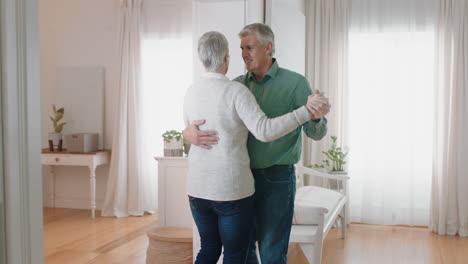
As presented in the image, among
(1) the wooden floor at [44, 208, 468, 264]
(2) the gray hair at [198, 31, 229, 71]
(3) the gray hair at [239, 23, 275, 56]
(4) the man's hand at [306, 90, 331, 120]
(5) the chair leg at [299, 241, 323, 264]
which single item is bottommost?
(1) the wooden floor at [44, 208, 468, 264]

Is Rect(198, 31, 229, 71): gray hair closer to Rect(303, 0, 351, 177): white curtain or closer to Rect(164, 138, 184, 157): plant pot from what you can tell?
Rect(164, 138, 184, 157): plant pot

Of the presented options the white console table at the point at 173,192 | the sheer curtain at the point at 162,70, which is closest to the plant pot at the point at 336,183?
the white console table at the point at 173,192

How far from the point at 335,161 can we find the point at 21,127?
13.4 ft

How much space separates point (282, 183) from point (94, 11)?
470 cm

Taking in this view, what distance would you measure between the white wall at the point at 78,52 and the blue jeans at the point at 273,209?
4.26 meters

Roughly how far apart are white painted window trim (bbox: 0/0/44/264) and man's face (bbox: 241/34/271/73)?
1.01 metres

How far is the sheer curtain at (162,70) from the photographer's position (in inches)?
236

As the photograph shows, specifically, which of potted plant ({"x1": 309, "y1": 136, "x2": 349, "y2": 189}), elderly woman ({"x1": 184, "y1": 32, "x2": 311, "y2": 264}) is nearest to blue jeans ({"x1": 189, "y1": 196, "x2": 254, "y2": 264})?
elderly woman ({"x1": 184, "y1": 32, "x2": 311, "y2": 264})

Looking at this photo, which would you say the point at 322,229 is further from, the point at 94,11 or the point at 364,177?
the point at 94,11

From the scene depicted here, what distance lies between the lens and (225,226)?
2201 millimetres

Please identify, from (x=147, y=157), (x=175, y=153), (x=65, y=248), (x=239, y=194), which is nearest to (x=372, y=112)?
(x=175, y=153)

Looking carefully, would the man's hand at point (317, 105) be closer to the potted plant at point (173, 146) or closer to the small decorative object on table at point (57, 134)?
the potted plant at point (173, 146)

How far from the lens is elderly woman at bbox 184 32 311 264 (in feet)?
6.88

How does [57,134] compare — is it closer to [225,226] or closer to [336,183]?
[336,183]
